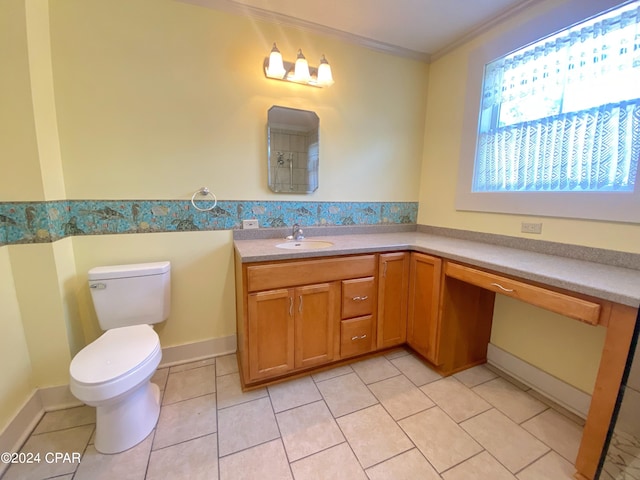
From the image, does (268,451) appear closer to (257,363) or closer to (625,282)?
(257,363)

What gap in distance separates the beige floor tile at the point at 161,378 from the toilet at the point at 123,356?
0.30 ft

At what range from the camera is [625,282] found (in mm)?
1141

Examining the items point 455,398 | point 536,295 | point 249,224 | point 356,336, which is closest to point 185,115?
point 249,224

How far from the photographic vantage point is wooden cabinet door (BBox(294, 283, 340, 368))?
1712mm

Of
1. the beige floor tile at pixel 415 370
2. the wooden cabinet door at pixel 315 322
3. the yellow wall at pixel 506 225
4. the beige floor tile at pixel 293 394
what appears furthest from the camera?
the beige floor tile at pixel 415 370

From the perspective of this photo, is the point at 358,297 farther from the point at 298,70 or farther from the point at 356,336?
the point at 298,70

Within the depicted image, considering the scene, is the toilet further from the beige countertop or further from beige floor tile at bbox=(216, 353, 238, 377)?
the beige countertop

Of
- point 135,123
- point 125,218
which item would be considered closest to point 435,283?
point 125,218

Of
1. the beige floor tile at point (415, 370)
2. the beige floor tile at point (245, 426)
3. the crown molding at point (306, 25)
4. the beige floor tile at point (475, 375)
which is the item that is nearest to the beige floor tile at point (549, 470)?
the beige floor tile at point (475, 375)

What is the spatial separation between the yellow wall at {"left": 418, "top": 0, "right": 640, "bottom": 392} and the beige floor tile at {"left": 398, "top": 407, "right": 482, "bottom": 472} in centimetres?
77

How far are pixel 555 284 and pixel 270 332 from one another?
4.86 feet

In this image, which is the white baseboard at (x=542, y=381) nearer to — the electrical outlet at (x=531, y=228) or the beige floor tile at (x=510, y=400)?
the beige floor tile at (x=510, y=400)

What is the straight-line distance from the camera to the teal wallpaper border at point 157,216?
1374 millimetres

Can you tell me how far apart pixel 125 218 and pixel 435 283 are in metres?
2.06
